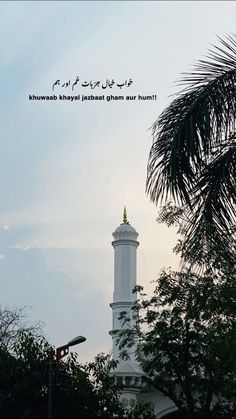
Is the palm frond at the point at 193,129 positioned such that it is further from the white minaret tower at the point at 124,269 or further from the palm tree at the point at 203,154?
the white minaret tower at the point at 124,269

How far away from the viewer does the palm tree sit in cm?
779

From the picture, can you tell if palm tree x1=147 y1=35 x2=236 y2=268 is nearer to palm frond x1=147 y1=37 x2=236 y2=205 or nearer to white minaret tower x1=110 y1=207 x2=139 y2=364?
palm frond x1=147 y1=37 x2=236 y2=205

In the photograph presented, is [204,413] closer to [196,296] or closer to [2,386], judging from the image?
[196,296]

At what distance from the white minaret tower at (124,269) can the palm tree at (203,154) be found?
32.8 meters

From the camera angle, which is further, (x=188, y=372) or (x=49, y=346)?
(x=188, y=372)

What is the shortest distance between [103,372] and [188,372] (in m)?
2.47

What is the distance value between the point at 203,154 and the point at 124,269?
34469 millimetres

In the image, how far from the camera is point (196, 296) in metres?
18.6

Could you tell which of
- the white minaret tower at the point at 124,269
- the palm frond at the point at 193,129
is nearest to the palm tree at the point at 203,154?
the palm frond at the point at 193,129

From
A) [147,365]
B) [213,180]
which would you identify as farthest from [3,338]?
[213,180]

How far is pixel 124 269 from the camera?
4216 cm

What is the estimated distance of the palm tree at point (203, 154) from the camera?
7.79 metres

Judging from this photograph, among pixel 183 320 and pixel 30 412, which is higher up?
pixel 183 320

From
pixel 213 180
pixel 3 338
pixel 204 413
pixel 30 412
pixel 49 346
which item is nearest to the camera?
pixel 213 180
